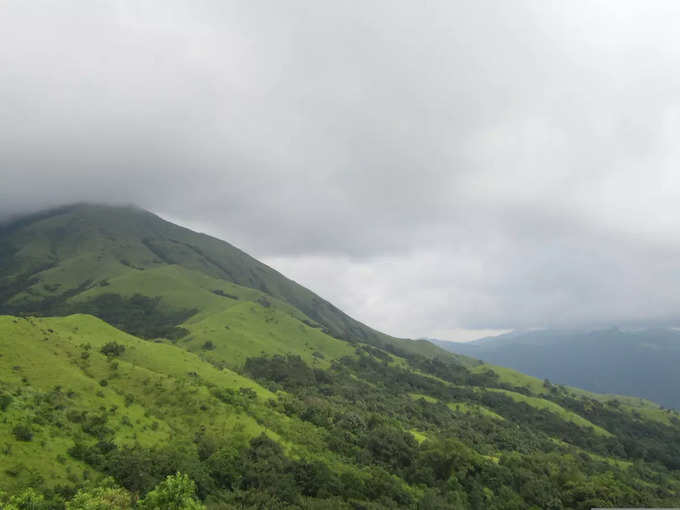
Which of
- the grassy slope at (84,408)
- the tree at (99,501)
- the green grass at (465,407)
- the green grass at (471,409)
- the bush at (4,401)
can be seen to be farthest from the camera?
the green grass at (465,407)

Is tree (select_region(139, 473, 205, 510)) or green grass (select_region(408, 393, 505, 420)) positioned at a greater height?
tree (select_region(139, 473, 205, 510))

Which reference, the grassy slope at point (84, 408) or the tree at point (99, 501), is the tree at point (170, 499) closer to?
the tree at point (99, 501)

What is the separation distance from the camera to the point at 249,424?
5906cm

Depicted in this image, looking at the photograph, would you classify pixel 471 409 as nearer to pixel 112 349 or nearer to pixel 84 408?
pixel 112 349

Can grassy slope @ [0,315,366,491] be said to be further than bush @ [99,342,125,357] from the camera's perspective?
No

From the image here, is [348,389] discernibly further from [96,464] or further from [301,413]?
[96,464]

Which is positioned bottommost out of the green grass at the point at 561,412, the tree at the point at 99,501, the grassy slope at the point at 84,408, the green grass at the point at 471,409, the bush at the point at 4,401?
the green grass at the point at 471,409

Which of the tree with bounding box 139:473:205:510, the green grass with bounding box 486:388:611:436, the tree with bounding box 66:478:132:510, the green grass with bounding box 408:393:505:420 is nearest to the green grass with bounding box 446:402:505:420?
the green grass with bounding box 408:393:505:420

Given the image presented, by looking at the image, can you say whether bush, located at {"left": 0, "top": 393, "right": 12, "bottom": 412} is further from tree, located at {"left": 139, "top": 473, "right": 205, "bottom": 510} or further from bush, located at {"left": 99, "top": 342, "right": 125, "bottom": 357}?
bush, located at {"left": 99, "top": 342, "right": 125, "bottom": 357}

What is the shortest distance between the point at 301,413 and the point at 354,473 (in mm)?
25970

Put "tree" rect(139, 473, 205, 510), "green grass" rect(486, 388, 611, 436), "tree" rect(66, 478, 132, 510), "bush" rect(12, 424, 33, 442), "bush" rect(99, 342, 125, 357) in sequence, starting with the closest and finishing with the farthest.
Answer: "tree" rect(66, 478, 132, 510)
"tree" rect(139, 473, 205, 510)
"bush" rect(12, 424, 33, 442)
"bush" rect(99, 342, 125, 357)
"green grass" rect(486, 388, 611, 436)

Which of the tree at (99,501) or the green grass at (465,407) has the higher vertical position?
the tree at (99,501)

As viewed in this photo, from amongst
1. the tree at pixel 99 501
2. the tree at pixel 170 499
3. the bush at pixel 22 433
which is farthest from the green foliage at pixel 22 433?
the tree at pixel 170 499

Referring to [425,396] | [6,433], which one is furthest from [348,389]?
[6,433]
